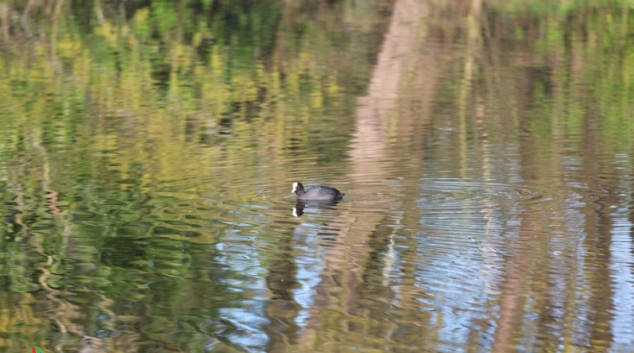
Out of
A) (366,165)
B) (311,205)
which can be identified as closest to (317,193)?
(311,205)

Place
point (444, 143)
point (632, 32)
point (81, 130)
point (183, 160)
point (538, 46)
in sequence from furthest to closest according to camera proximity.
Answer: point (632, 32) → point (538, 46) → point (81, 130) → point (444, 143) → point (183, 160)

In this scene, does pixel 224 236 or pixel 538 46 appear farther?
pixel 538 46

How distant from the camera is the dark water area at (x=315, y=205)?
9.44 metres

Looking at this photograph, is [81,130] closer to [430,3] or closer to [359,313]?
[359,313]

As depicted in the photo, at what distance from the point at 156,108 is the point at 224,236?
30.3ft

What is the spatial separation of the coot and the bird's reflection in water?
44mm

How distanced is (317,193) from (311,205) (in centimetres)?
14

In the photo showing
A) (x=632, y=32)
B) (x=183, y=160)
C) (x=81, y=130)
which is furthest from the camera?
(x=632, y=32)

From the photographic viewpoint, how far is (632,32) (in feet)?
110

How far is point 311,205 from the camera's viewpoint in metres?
12.7

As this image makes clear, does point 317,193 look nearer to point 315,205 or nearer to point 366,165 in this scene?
point 315,205

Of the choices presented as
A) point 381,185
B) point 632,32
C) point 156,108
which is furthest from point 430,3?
point 381,185

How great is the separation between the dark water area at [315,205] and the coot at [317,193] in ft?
0.34

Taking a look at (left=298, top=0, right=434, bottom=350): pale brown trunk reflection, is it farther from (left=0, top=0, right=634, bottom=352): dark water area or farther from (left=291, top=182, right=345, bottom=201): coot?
(left=291, top=182, right=345, bottom=201): coot
